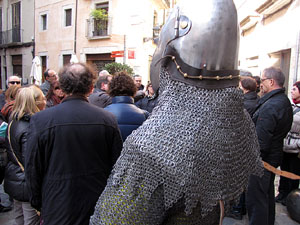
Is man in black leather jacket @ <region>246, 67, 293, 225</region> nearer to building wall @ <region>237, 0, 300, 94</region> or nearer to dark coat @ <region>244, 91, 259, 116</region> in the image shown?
dark coat @ <region>244, 91, 259, 116</region>

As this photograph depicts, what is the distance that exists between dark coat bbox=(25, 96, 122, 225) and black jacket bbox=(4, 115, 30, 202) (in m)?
0.74

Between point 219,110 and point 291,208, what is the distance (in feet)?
12.1

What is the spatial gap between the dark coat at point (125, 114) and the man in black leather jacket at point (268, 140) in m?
1.47

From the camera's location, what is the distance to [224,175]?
1.08 m

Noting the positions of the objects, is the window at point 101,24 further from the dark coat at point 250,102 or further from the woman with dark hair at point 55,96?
the dark coat at point 250,102

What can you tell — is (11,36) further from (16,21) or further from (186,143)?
(186,143)

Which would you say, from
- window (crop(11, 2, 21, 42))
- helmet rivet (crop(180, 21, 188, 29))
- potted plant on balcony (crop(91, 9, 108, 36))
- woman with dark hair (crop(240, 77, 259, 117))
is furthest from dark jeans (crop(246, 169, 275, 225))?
window (crop(11, 2, 21, 42))

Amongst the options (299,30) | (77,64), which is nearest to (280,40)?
(299,30)

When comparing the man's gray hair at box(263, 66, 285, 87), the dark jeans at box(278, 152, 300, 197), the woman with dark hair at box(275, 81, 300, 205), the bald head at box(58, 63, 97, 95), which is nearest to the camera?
the bald head at box(58, 63, 97, 95)

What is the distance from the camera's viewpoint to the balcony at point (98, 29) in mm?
16053

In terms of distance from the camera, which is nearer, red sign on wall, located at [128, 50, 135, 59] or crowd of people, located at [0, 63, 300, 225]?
crowd of people, located at [0, 63, 300, 225]

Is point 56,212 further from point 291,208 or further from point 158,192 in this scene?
point 291,208

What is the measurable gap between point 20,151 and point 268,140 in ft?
9.08

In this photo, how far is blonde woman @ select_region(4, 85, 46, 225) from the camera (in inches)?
105
